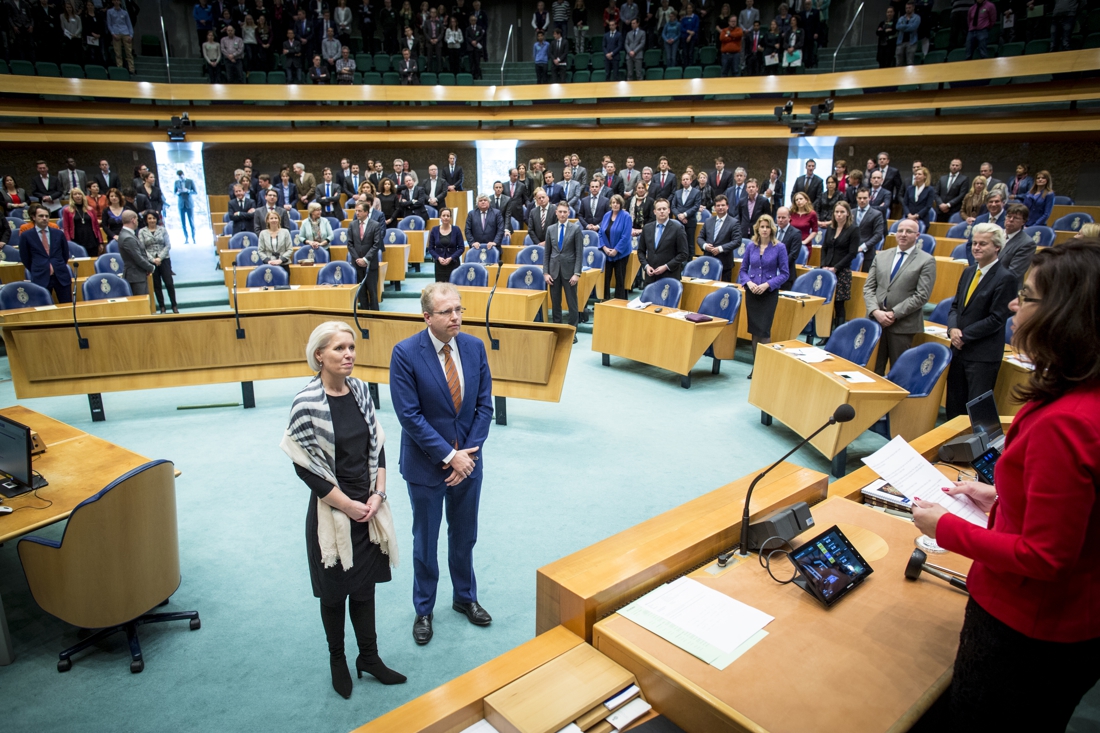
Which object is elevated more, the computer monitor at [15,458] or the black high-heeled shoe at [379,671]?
the computer monitor at [15,458]

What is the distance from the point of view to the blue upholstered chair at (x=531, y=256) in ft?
27.9

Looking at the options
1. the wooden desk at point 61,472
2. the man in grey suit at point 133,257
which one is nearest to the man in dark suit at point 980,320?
the wooden desk at point 61,472

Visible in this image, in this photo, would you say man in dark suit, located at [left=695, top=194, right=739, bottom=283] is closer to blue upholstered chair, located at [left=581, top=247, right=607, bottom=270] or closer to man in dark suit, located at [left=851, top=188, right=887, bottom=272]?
man in dark suit, located at [left=851, top=188, right=887, bottom=272]

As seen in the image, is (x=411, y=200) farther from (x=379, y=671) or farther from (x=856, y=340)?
(x=379, y=671)

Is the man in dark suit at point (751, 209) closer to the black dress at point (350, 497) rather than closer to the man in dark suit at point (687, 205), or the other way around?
the man in dark suit at point (687, 205)

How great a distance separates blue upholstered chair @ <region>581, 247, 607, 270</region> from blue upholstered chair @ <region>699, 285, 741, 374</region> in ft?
7.68

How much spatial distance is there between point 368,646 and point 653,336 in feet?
14.5

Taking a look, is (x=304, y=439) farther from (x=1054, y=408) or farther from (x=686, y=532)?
(x=1054, y=408)

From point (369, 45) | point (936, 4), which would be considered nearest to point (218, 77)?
point (369, 45)

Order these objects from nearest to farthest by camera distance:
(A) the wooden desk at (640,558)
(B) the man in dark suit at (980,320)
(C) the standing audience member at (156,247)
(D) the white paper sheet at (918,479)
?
(A) the wooden desk at (640,558)
(D) the white paper sheet at (918,479)
(B) the man in dark suit at (980,320)
(C) the standing audience member at (156,247)

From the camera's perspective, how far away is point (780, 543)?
6.93ft

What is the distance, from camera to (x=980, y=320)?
4160 mm

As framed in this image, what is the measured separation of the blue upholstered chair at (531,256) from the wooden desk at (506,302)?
1169 millimetres

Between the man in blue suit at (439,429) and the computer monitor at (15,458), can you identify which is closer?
the man in blue suit at (439,429)
